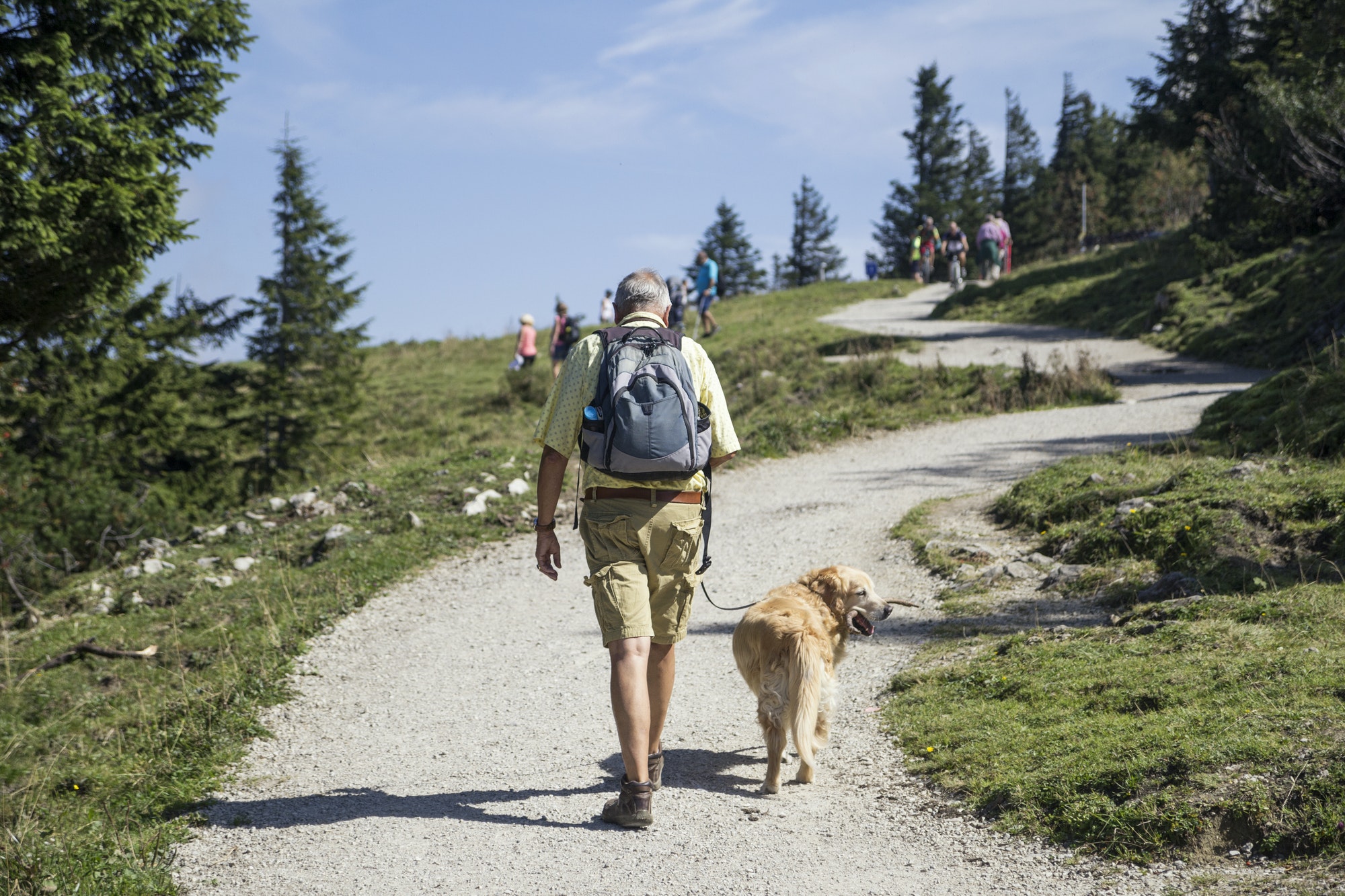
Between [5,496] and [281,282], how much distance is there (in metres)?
10.2

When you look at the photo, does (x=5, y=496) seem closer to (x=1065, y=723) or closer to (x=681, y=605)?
(x=681, y=605)

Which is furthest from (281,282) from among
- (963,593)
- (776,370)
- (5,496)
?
(963,593)

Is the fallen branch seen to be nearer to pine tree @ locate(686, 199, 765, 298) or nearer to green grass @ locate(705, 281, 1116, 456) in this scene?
green grass @ locate(705, 281, 1116, 456)

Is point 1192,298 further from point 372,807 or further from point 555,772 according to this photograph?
point 372,807

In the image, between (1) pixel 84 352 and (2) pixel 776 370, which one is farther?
(2) pixel 776 370

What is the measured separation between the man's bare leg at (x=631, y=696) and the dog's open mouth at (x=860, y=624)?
50.5 inches

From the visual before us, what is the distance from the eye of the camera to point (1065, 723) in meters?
4.55

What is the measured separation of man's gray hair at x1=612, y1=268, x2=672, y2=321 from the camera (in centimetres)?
417

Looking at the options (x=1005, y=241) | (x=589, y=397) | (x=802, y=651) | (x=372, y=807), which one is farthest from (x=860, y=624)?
(x=1005, y=241)

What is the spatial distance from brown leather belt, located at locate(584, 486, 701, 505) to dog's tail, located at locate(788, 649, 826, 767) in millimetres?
894

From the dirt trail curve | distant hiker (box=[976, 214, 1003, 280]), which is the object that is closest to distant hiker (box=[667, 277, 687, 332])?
distant hiker (box=[976, 214, 1003, 280])

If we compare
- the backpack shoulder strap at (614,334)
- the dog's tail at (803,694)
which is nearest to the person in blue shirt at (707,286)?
the backpack shoulder strap at (614,334)

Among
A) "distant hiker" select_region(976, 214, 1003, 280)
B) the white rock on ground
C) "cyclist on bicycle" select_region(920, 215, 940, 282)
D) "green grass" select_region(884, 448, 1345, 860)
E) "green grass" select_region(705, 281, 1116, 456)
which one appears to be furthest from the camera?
"cyclist on bicycle" select_region(920, 215, 940, 282)

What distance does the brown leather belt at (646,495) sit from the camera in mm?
3920
